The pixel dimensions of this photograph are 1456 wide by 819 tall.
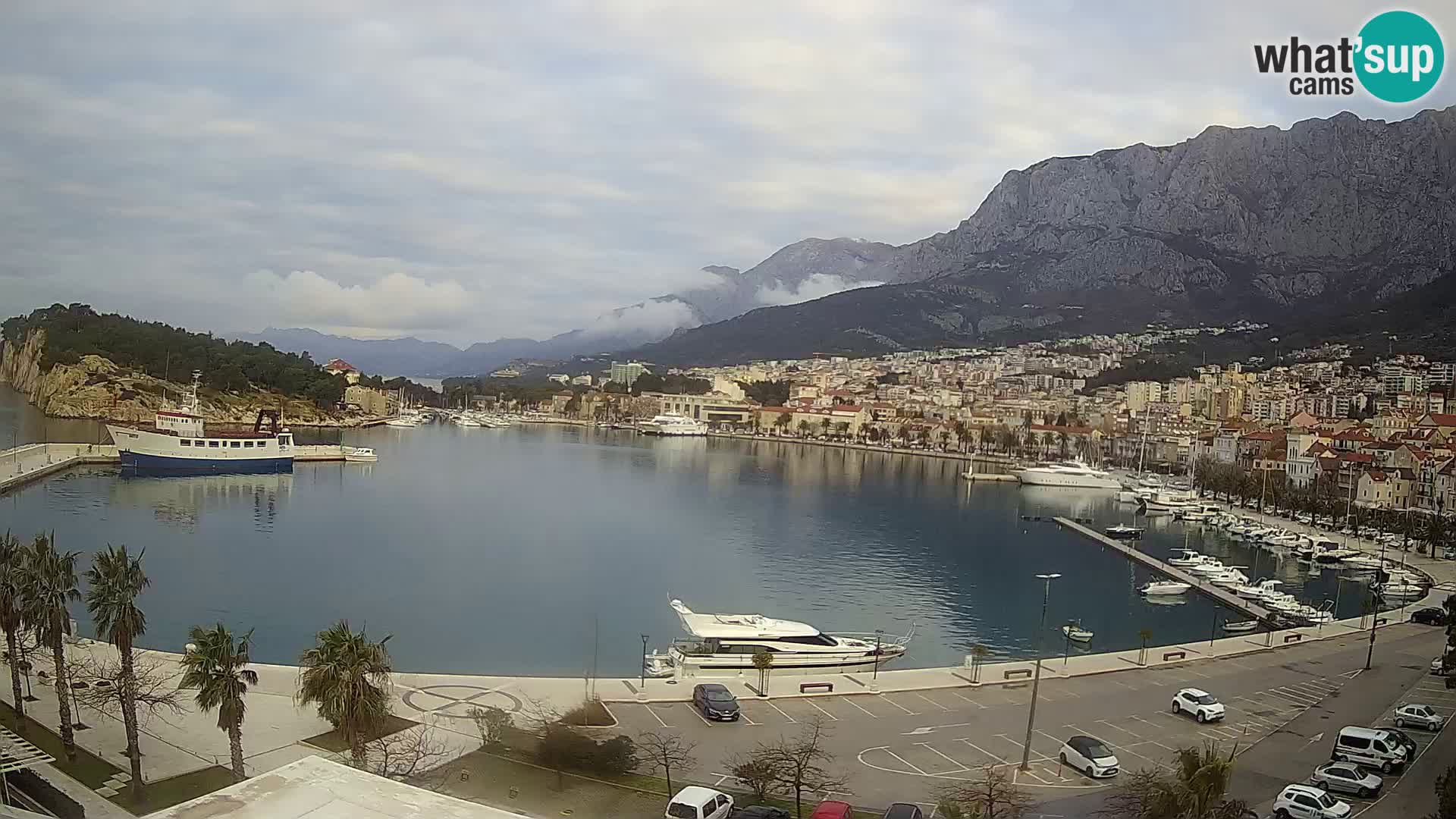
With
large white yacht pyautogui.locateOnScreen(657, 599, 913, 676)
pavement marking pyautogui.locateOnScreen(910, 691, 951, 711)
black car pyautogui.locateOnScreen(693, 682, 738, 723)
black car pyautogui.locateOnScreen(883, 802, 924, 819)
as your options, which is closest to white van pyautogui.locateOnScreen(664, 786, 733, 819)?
black car pyautogui.locateOnScreen(883, 802, 924, 819)

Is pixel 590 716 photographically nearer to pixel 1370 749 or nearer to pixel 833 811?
pixel 833 811

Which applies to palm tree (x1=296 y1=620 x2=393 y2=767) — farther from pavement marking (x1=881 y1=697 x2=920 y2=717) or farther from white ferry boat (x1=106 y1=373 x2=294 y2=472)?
white ferry boat (x1=106 y1=373 x2=294 y2=472)

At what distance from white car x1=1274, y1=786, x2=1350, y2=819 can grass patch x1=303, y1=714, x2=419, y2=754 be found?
4.97m

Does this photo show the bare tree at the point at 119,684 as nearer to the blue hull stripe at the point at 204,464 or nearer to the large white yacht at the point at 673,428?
the blue hull stripe at the point at 204,464

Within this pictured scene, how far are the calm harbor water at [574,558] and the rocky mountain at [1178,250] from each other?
17.1 metres

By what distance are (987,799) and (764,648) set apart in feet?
17.0

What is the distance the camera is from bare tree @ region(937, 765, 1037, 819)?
507 cm

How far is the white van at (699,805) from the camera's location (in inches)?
201

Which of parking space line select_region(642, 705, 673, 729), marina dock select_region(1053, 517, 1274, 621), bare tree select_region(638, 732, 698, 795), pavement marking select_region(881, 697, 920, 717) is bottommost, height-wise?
marina dock select_region(1053, 517, 1274, 621)

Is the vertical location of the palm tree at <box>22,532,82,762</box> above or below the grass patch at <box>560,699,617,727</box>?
above

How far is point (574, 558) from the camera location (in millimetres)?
16281

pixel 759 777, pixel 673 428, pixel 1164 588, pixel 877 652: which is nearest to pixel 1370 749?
pixel 759 777

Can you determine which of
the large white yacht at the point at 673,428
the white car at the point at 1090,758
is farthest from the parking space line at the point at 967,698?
the large white yacht at the point at 673,428

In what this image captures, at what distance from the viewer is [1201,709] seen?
7.56 m
